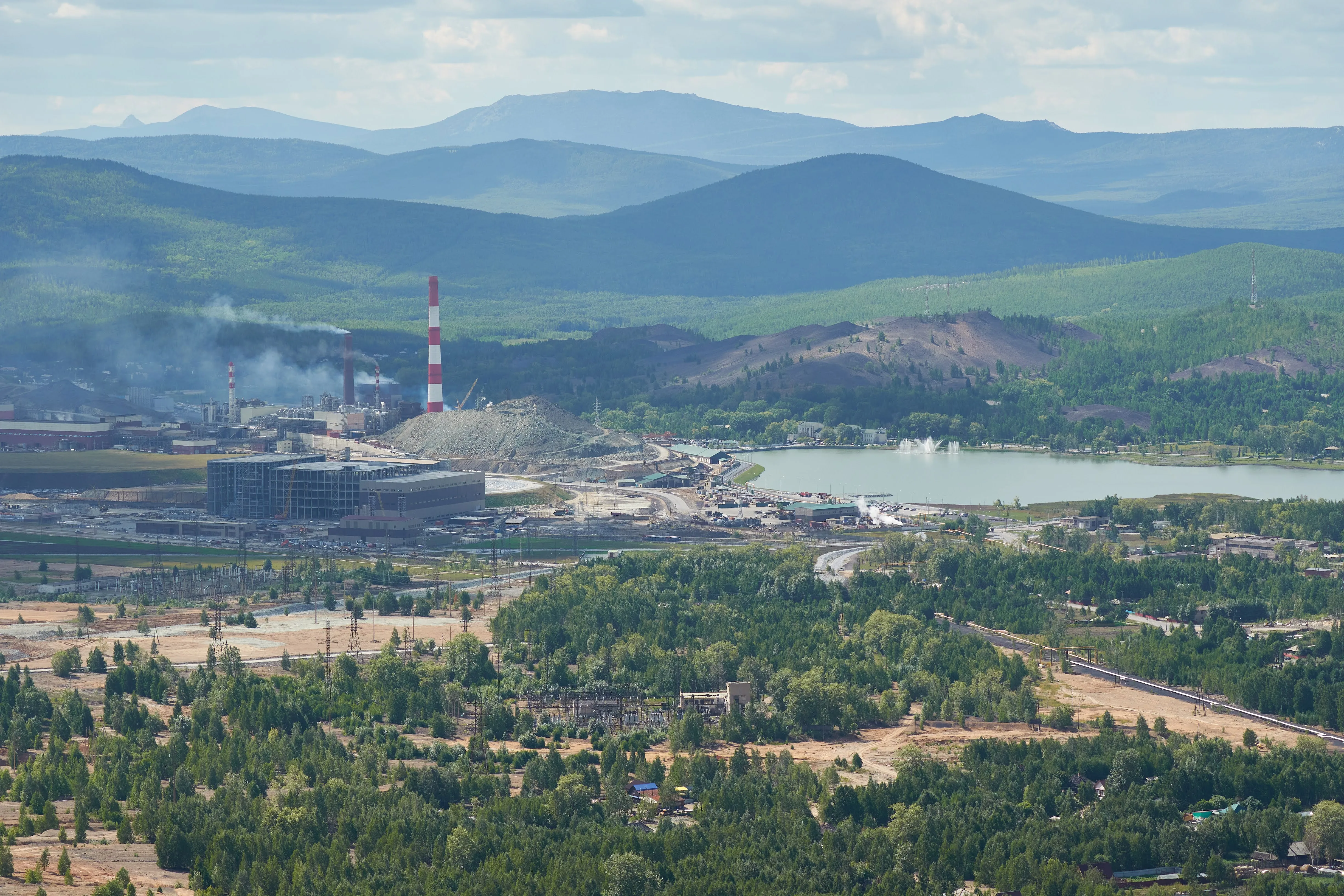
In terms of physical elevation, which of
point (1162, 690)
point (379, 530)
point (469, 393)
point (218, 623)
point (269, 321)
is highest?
point (269, 321)

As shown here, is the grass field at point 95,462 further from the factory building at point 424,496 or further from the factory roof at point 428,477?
the factory building at point 424,496

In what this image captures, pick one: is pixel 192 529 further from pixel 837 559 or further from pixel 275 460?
pixel 837 559

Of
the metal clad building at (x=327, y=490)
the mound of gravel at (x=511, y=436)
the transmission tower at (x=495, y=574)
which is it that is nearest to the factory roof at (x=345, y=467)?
the metal clad building at (x=327, y=490)

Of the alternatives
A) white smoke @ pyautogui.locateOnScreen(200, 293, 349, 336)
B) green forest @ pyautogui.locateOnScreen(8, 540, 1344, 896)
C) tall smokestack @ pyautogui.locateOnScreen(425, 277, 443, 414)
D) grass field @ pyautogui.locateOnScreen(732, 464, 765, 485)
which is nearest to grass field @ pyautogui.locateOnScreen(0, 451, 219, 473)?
tall smokestack @ pyautogui.locateOnScreen(425, 277, 443, 414)

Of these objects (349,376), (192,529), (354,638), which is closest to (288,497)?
(192,529)

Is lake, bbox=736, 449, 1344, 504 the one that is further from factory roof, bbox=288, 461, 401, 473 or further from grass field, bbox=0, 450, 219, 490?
grass field, bbox=0, 450, 219, 490

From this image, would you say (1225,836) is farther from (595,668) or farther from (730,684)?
(595,668)
